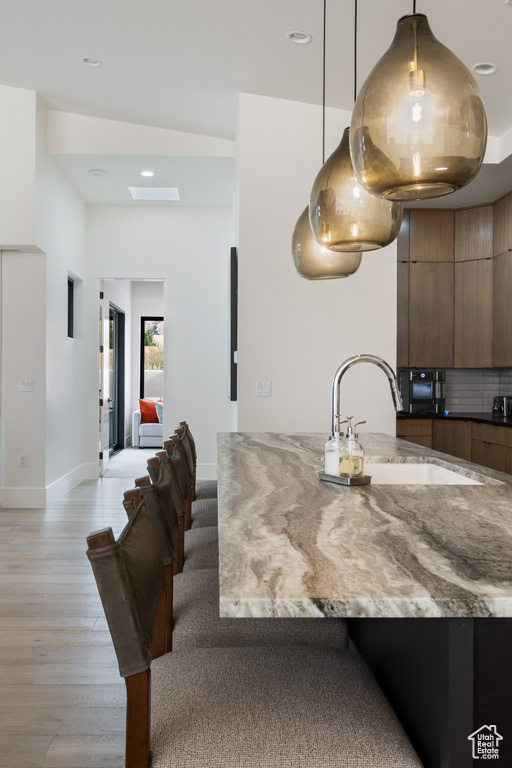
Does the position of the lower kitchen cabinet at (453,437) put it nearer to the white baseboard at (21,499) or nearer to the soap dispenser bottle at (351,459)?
the white baseboard at (21,499)

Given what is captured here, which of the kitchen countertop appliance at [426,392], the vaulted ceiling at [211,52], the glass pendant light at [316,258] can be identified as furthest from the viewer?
the kitchen countertop appliance at [426,392]

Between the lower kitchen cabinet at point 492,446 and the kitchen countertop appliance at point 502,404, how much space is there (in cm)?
49

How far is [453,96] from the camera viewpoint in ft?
4.05

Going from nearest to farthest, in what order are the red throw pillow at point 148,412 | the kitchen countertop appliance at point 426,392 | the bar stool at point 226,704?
1. the bar stool at point 226,704
2. the kitchen countertop appliance at point 426,392
3. the red throw pillow at point 148,412

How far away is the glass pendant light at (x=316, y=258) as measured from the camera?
100 inches

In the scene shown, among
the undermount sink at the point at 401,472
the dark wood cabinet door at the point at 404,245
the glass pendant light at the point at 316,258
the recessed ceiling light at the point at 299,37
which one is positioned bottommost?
the undermount sink at the point at 401,472

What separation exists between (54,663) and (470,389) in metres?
4.74

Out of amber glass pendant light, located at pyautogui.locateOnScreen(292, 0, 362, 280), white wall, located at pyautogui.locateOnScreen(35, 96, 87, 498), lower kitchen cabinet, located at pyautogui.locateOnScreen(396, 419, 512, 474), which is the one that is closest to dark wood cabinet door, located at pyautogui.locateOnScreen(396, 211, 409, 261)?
lower kitchen cabinet, located at pyautogui.locateOnScreen(396, 419, 512, 474)

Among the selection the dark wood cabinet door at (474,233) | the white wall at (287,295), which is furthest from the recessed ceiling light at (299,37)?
the dark wood cabinet door at (474,233)

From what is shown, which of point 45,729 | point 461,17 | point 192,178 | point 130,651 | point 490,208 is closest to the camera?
point 130,651

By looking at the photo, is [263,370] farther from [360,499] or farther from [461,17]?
[360,499]

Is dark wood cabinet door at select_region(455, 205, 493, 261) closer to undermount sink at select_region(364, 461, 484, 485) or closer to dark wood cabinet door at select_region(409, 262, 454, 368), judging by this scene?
dark wood cabinet door at select_region(409, 262, 454, 368)

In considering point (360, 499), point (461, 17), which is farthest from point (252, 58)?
point (360, 499)

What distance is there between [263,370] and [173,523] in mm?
2844
